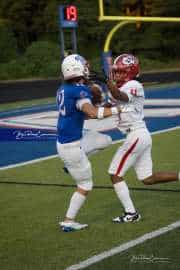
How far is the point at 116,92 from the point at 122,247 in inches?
61.9

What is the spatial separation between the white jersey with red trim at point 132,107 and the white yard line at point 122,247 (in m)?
1.11

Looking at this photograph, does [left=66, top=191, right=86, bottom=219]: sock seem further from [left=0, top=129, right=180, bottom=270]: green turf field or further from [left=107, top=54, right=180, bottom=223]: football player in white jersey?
[left=107, top=54, right=180, bottom=223]: football player in white jersey

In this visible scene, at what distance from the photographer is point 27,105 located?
24.2 meters

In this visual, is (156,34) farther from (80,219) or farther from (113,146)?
(80,219)

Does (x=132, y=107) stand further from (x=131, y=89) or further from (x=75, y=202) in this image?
(x=75, y=202)

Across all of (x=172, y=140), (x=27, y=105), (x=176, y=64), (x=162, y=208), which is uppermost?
(x=162, y=208)

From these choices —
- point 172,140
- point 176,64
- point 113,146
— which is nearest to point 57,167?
point 113,146

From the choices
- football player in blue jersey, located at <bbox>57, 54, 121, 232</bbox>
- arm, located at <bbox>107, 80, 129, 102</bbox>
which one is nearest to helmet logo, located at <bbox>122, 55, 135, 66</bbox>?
arm, located at <bbox>107, 80, 129, 102</bbox>

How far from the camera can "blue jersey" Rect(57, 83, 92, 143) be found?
7.88m

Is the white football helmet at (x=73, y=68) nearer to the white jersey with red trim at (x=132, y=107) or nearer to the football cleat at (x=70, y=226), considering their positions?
the white jersey with red trim at (x=132, y=107)

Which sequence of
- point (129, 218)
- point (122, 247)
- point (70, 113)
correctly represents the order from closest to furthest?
point (122, 247), point (70, 113), point (129, 218)

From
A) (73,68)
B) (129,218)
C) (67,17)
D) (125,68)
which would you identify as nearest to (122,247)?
(129,218)

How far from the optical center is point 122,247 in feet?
24.0

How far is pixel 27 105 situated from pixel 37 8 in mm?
40240
